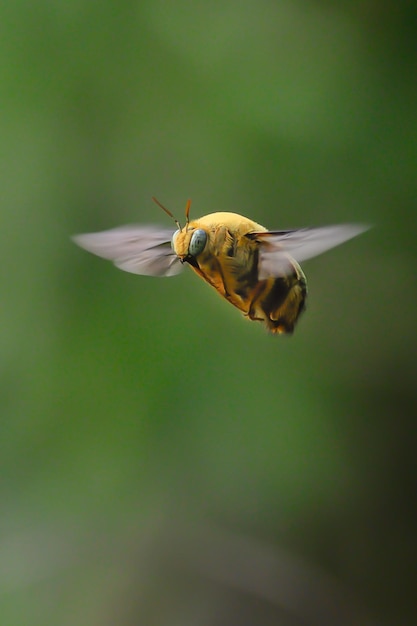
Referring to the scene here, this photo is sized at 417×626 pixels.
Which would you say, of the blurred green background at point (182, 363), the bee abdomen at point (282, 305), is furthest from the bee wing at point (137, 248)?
the blurred green background at point (182, 363)

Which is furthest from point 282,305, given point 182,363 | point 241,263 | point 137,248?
point 182,363

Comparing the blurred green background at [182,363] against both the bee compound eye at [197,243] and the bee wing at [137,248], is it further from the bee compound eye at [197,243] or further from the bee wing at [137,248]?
the bee compound eye at [197,243]

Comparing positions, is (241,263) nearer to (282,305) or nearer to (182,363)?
(282,305)

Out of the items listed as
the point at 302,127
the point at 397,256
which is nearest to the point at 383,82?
the point at 302,127

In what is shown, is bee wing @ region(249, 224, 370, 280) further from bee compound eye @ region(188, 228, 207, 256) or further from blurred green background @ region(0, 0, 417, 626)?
blurred green background @ region(0, 0, 417, 626)

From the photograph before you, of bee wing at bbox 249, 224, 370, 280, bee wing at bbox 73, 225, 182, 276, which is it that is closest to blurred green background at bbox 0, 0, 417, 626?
bee wing at bbox 73, 225, 182, 276

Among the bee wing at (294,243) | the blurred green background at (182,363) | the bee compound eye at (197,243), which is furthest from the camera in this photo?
the blurred green background at (182,363)
